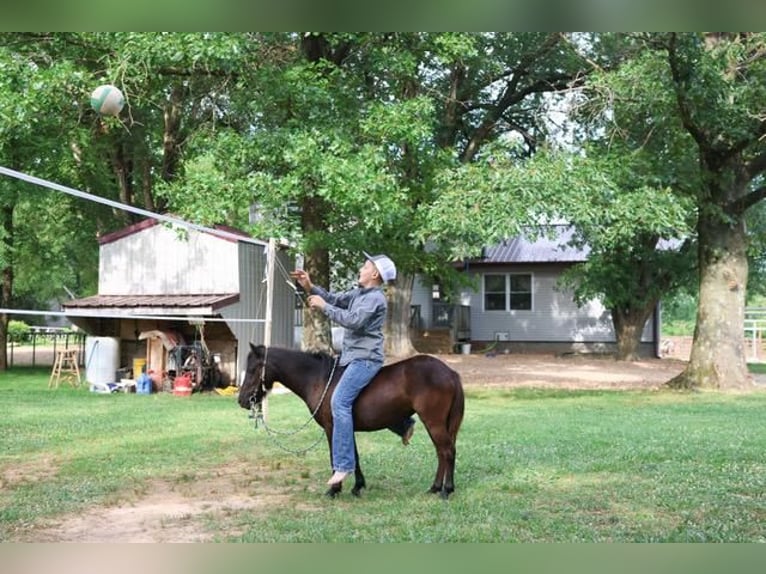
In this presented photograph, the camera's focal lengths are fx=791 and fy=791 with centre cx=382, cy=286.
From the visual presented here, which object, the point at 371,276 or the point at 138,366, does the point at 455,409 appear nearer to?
the point at 371,276

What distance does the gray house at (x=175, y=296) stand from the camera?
1650 centimetres

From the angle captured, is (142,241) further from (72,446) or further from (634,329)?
(634,329)

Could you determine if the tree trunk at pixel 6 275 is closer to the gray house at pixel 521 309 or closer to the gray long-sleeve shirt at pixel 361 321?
the gray house at pixel 521 309

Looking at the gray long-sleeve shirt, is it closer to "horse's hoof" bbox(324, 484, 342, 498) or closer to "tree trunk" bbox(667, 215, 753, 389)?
"horse's hoof" bbox(324, 484, 342, 498)

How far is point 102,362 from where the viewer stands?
1681cm

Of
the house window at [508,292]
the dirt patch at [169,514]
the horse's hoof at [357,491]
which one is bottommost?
the dirt patch at [169,514]

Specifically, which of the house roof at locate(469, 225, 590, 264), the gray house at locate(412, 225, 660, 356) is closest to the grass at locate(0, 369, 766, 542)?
the house roof at locate(469, 225, 590, 264)

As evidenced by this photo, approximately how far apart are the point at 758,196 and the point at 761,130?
194cm

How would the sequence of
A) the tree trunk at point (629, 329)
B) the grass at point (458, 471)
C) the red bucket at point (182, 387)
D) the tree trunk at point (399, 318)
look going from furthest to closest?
1. the tree trunk at point (399, 318)
2. the tree trunk at point (629, 329)
3. the red bucket at point (182, 387)
4. the grass at point (458, 471)

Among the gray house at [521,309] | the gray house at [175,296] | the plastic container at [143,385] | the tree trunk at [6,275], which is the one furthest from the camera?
the gray house at [521,309]

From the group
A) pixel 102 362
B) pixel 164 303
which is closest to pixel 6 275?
pixel 102 362

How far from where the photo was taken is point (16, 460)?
848 centimetres

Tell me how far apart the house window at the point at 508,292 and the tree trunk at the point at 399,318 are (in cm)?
625

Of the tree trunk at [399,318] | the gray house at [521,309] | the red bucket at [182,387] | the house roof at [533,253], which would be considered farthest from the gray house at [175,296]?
the house roof at [533,253]
